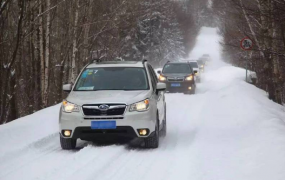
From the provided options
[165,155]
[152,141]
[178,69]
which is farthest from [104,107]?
[178,69]

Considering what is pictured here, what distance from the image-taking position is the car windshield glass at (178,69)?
20766mm

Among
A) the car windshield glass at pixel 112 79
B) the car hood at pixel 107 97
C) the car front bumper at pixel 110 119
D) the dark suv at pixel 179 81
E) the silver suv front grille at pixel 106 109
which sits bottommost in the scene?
the dark suv at pixel 179 81

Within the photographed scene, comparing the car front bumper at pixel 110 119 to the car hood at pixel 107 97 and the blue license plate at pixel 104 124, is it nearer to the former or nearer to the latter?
the blue license plate at pixel 104 124

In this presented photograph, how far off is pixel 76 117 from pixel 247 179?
332cm

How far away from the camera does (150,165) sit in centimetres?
647

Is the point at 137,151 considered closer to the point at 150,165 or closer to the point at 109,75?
the point at 150,165

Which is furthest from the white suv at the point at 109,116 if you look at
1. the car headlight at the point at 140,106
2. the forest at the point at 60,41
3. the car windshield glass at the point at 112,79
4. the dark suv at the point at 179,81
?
the dark suv at the point at 179,81

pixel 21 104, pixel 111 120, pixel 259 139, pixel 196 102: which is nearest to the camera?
pixel 111 120

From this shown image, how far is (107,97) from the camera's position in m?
7.55

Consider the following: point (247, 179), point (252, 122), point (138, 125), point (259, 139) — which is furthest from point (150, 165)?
point (252, 122)

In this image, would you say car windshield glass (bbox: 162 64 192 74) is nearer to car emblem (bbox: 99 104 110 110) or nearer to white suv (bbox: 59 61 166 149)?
white suv (bbox: 59 61 166 149)

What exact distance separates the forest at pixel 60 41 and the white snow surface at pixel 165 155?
2466mm

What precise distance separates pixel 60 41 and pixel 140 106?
2199 cm

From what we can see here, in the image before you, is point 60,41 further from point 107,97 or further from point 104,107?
point 104,107
